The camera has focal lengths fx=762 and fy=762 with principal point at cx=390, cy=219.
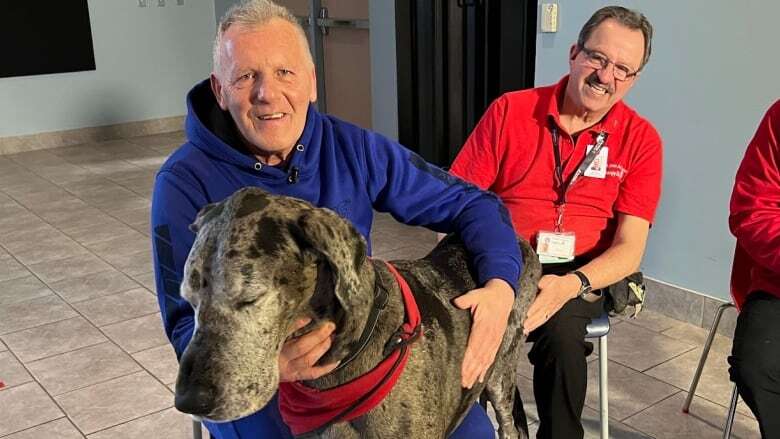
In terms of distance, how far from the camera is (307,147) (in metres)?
1.73

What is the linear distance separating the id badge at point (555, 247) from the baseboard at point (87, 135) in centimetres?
698

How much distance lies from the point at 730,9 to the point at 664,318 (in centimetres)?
142

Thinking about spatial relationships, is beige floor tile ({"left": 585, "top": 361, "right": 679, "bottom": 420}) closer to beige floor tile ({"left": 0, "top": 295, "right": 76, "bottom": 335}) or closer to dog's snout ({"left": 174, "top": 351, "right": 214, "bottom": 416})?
dog's snout ({"left": 174, "top": 351, "right": 214, "bottom": 416})

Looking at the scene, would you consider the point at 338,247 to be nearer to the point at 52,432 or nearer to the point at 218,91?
the point at 218,91

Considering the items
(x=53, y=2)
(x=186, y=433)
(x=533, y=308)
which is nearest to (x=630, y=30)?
(x=533, y=308)

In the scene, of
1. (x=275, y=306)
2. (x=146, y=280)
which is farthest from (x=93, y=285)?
(x=275, y=306)

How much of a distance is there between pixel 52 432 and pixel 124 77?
612 centimetres

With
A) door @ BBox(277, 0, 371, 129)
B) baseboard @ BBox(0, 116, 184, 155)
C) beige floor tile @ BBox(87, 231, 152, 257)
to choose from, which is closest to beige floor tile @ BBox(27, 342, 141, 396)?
beige floor tile @ BBox(87, 231, 152, 257)

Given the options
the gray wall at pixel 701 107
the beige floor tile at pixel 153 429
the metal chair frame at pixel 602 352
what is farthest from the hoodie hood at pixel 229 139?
the gray wall at pixel 701 107

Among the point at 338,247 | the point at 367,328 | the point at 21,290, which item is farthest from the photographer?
the point at 21,290

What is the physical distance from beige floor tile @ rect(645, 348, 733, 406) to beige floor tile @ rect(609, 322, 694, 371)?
4 cm

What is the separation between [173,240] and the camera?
1571 mm

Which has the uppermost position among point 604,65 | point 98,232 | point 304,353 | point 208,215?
point 604,65

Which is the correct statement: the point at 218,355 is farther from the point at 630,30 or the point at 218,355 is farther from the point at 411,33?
the point at 411,33
